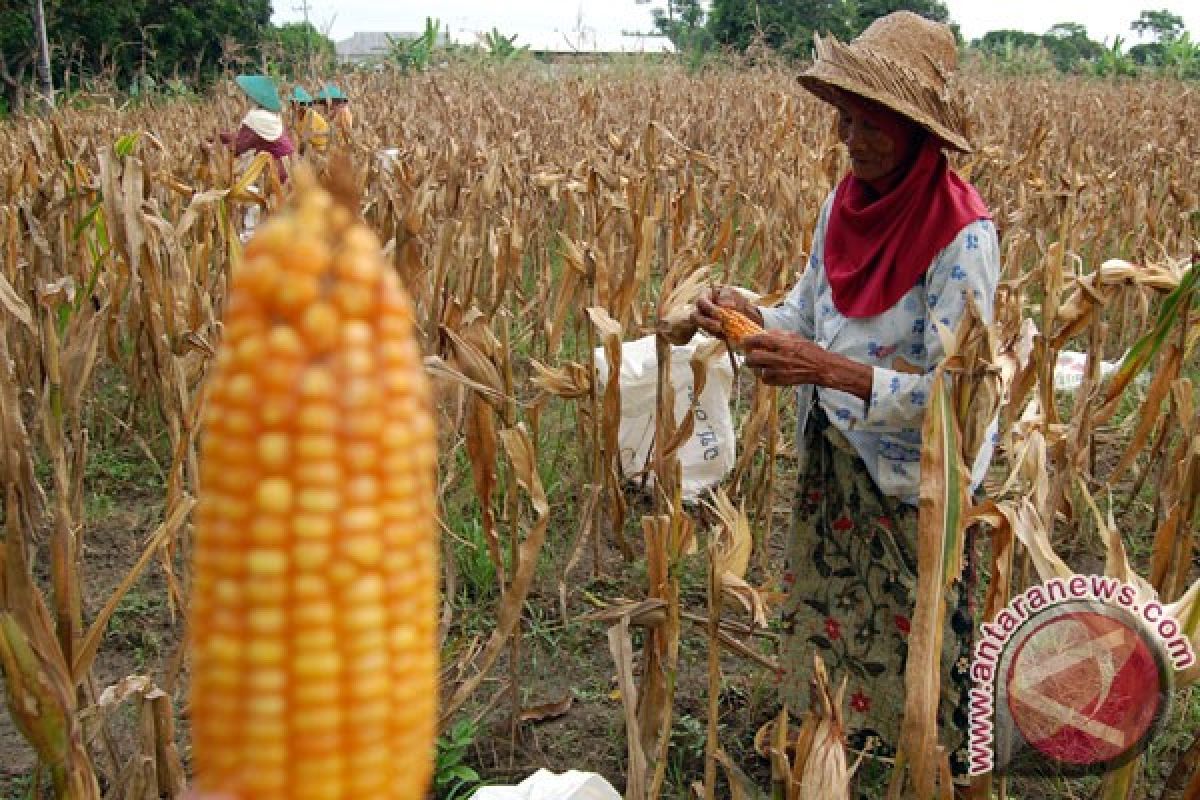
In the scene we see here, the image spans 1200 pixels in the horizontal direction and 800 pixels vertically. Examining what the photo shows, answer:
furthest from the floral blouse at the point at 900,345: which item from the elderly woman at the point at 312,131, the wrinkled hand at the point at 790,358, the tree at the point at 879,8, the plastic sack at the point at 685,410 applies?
the tree at the point at 879,8

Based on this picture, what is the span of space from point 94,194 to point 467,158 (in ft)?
9.17

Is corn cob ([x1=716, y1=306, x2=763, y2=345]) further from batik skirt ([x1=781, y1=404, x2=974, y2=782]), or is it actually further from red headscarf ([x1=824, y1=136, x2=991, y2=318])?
batik skirt ([x1=781, y1=404, x2=974, y2=782])

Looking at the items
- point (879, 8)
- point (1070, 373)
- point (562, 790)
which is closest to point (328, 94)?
point (1070, 373)

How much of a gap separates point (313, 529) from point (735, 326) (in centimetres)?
176

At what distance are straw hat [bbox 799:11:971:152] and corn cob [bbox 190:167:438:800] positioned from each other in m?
1.63

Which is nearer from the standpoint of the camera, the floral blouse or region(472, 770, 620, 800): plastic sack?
region(472, 770, 620, 800): plastic sack

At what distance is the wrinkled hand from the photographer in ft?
6.96

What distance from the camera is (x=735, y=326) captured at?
2.25 metres

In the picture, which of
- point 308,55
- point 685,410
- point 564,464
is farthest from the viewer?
point 308,55

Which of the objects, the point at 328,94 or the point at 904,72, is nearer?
the point at 904,72

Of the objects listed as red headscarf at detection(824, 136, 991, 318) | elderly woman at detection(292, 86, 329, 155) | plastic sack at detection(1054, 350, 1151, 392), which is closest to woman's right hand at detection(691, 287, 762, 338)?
red headscarf at detection(824, 136, 991, 318)

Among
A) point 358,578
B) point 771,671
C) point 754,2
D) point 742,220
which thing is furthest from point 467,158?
point 754,2

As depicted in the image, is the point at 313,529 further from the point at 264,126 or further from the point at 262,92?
the point at 262,92

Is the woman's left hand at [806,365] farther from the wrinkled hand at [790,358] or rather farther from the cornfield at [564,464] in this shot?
the cornfield at [564,464]
